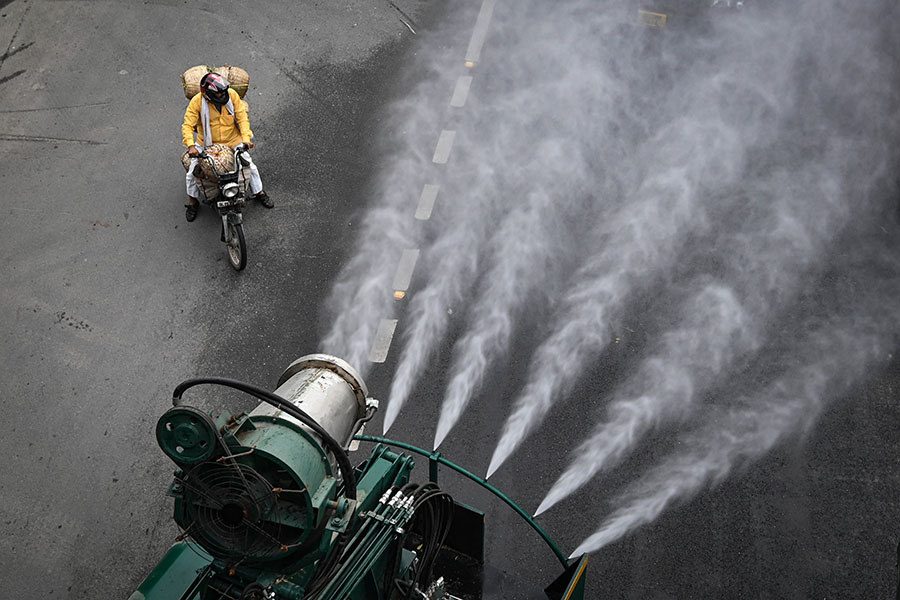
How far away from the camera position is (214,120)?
8.67 m

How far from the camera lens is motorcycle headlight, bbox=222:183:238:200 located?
8.27 metres

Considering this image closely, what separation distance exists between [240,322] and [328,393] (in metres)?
3.57

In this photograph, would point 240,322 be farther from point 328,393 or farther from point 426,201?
point 328,393

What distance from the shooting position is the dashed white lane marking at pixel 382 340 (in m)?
7.93

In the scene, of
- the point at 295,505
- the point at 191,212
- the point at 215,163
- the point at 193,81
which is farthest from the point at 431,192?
the point at 295,505

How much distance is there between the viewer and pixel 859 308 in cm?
834

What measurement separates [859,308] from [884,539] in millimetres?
2544

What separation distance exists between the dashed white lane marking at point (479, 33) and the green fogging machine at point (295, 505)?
7.09 metres

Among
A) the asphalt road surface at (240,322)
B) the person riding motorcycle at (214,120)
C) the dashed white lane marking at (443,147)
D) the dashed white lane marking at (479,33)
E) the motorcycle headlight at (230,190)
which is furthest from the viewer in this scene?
the dashed white lane marking at (479,33)

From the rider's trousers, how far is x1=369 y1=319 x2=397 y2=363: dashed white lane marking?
230 centimetres

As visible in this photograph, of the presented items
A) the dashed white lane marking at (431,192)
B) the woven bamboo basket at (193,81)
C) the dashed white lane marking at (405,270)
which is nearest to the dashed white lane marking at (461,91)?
the dashed white lane marking at (431,192)

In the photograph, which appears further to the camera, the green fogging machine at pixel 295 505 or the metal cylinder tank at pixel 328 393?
the metal cylinder tank at pixel 328 393

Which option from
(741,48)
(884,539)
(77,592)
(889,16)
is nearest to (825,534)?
(884,539)

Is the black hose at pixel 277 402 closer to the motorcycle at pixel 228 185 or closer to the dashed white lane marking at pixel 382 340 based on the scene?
the dashed white lane marking at pixel 382 340
